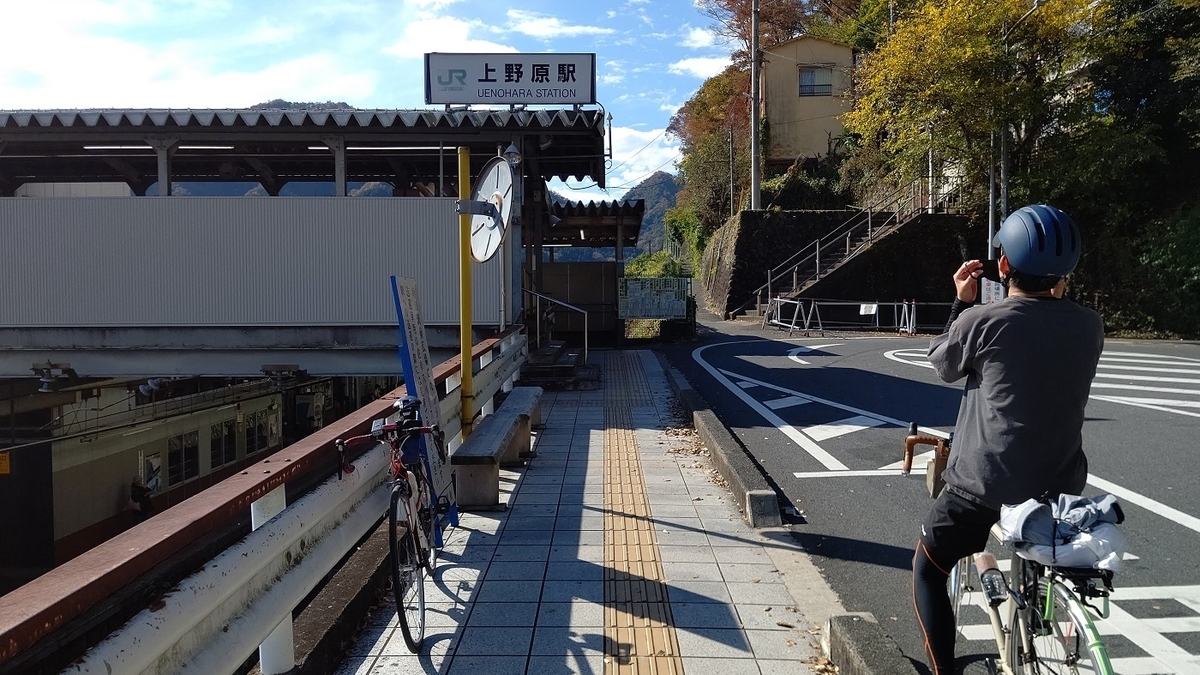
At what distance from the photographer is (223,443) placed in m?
17.6

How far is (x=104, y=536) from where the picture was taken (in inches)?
571

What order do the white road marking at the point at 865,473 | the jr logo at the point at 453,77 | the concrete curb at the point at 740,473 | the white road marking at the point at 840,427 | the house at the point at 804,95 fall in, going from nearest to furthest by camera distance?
the concrete curb at the point at 740,473, the white road marking at the point at 865,473, the white road marking at the point at 840,427, the jr logo at the point at 453,77, the house at the point at 804,95

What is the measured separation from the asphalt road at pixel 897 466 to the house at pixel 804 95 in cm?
2366

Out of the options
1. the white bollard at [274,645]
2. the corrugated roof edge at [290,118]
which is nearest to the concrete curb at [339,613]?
the white bollard at [274,645]

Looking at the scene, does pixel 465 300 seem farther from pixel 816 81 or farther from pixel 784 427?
pixel 816 81

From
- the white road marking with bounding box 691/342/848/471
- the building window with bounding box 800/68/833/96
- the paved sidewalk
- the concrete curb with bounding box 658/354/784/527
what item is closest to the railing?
the building window with bounding box 800/68/833/96

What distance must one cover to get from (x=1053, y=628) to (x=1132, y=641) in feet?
6.04

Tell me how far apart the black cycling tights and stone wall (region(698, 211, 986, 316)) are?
2550 centimetres

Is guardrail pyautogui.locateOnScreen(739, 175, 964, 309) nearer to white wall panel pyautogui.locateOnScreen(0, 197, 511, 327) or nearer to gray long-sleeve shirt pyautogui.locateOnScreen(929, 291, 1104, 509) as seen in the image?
white wall panel pyautogui.locateOnScreen(0, 197, 511, 327)

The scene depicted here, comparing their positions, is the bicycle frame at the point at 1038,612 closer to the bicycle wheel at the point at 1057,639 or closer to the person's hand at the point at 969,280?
the bicycle wheel at the point at 1057,639

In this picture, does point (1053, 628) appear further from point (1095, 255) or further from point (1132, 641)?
point (1095, 255)

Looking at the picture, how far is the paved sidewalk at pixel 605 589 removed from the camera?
12.2 feet

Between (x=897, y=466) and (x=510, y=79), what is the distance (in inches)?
443

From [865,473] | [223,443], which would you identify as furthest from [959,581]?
[223,443]
